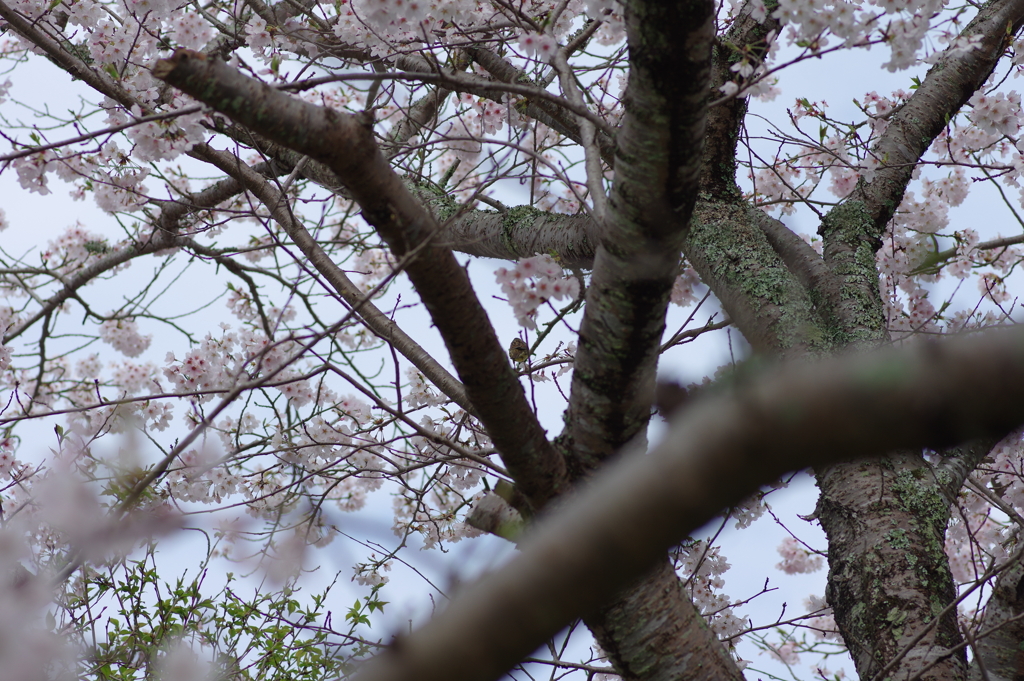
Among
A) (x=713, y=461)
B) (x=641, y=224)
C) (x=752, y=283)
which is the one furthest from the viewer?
(x=752, y=283)

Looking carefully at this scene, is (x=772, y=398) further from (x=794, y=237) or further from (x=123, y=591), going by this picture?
(x=123, y=591)

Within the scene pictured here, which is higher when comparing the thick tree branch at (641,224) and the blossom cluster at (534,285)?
the blossom cluster at (534,285)

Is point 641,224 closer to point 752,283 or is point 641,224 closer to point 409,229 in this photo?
point 409,229

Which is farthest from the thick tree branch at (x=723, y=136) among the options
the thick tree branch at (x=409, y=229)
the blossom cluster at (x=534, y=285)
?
the thick tree branch at (x=409, y=229)

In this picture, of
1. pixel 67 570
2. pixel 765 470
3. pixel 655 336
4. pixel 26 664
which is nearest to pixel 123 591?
pixel 67 570

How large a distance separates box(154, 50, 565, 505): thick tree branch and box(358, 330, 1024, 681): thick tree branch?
22.3 inches

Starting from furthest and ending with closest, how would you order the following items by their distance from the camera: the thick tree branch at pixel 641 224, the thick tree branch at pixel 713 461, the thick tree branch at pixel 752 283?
the thick tree branch at pixel 752 283, the thick tree branch at pixel 641 224, the thick tree branch at pixel 713 461

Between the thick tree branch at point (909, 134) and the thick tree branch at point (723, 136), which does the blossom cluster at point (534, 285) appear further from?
the thick tree branch at point (909, 134)

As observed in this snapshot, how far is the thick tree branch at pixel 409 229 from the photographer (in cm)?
103

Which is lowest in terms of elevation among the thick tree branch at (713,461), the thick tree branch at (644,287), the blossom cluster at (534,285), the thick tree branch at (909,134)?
the thick tree branch at (713,461)

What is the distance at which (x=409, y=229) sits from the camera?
1.17 m

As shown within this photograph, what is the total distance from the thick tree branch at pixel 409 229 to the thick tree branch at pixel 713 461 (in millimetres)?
568

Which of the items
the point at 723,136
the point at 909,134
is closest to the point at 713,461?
the point at 723,136

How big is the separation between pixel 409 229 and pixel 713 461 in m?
0.73
